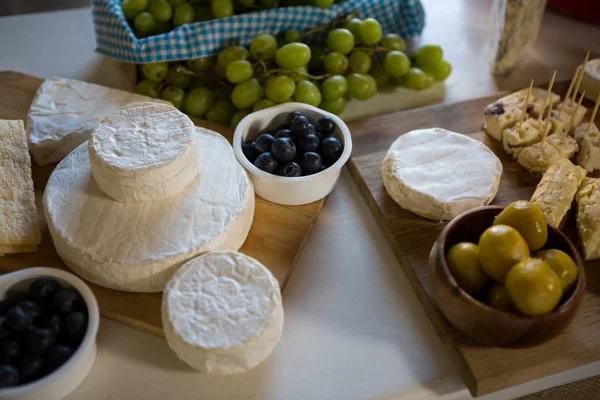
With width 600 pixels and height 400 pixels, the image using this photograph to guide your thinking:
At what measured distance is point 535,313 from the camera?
2.72 feet

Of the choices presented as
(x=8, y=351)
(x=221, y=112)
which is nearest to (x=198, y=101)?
(x=221, y=112)

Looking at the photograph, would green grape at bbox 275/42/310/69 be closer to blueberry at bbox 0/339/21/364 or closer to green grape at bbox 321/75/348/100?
green grape at bbox 321/75/348/100

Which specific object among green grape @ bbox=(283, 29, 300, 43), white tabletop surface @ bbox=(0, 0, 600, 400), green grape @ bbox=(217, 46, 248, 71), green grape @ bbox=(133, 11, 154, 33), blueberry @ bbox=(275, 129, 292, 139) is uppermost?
green grape @ bbox=(133, 11, 154, 33)

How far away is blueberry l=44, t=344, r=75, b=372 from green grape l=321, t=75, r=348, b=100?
2.69 ft

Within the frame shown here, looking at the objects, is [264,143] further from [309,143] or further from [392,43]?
[392,43]

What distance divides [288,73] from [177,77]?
28 cm

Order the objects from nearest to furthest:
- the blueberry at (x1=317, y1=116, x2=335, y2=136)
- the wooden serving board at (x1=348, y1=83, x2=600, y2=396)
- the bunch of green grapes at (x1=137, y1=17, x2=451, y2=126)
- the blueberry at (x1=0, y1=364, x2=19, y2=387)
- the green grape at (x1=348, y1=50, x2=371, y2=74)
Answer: the blueberry at (x1=0, y1=364, x2=19, y2=387), the wooden serving board at (x1=348, y1=83, x2=600, y2=396), the blueberry at (x1=317, y1=116, x2=335, y2=136), the bunch of green grapes at (x1=137, y1=17, x2=451, y2=126), the green grape at (x1=348, y1=50, x2=371, y2=74)

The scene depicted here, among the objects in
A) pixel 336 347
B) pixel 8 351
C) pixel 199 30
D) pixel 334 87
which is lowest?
pixel 336 347

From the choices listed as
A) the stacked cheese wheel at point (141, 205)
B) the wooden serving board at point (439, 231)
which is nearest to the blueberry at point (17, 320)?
the stacked cheese wheel at point (141, 205)

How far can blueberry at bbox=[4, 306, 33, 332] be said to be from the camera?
849 millimetres

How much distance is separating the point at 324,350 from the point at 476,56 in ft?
3.66

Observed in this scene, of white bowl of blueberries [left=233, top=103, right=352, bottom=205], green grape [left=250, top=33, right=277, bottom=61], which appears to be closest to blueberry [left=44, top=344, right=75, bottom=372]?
white bowl of blueberries [left=233, top=103, right=352, bottom=205]

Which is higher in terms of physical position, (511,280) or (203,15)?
(203,15)

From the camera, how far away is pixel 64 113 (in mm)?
1261
